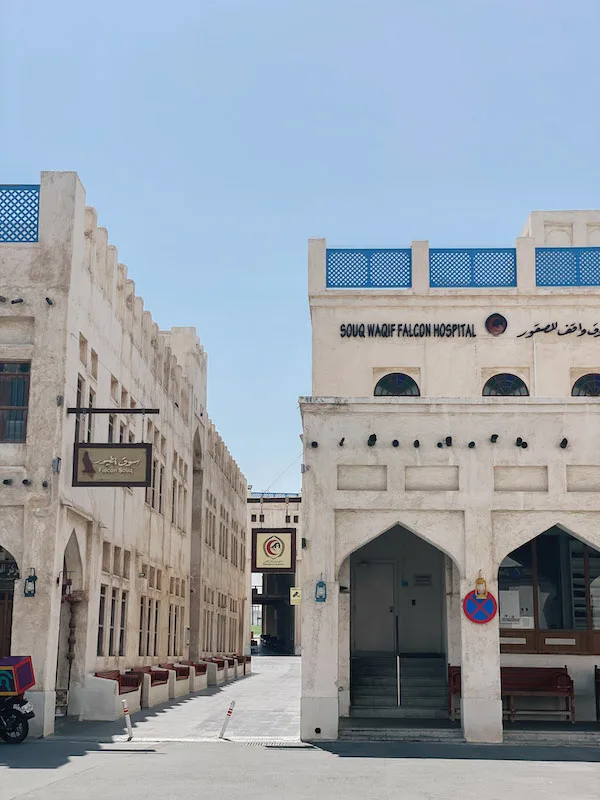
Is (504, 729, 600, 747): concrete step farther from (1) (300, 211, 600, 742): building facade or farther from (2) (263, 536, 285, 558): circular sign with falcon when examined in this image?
(2) (263, 536, 285, 558): circular sign with falcon

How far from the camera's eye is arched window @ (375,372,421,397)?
25.2 metres

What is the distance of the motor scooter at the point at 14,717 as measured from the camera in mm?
16984

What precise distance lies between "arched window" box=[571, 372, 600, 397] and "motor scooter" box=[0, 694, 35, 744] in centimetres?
1501

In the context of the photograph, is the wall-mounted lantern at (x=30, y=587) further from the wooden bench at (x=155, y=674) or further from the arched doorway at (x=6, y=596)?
the wooden bench at (x=155, y=674)

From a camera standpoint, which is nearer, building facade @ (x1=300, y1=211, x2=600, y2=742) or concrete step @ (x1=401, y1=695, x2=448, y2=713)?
building facade @ (x1=300, y1=211, x2=600, y2=742)

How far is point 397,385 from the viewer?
25.3 m

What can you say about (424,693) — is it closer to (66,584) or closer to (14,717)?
(66,584)

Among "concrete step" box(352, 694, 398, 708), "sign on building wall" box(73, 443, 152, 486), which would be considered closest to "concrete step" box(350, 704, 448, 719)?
"concrete step" box(352, 694, 398, 708)

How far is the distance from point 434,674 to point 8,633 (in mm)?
9140

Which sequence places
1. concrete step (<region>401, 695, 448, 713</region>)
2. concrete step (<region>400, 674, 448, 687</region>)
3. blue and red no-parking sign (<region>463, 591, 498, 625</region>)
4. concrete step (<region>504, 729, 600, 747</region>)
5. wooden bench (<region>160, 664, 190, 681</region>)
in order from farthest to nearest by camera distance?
wooden bench (<region>160, 664, 190, 681</region>)
concrete step (<region>400, 674, 448, 687</region>)
concrete step (<region>401, 695, 448, 713</region>)
blue and red no-parking sign (<region>463, 591, 498, 625</region>)
concrete step (<region>504, 729, 600, 747</region>)

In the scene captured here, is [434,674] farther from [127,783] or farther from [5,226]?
[5,226]

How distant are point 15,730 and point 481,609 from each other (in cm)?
835

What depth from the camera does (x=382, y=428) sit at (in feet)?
62.0

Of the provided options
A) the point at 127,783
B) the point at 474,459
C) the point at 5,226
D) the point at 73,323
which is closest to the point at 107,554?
the point at 73,323
